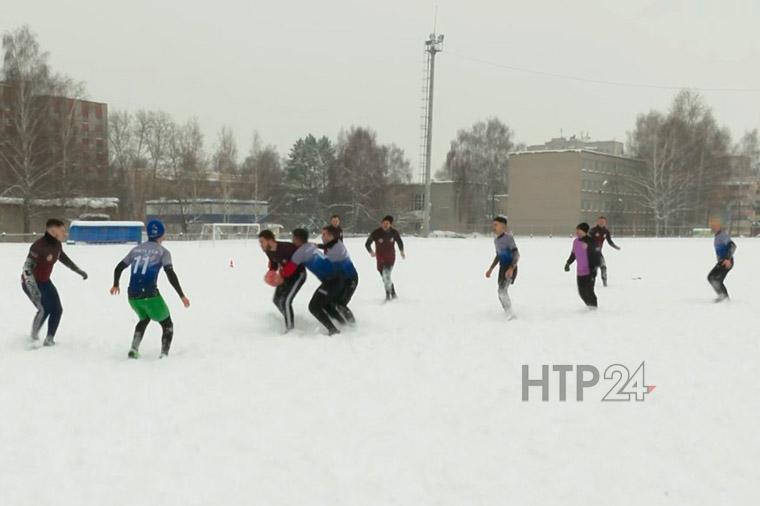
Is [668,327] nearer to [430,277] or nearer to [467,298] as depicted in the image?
[467,298]

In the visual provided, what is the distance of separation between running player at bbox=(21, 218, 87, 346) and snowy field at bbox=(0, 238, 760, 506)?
48 cm

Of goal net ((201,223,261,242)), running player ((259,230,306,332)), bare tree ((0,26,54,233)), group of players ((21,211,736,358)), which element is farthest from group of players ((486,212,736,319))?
bare tree ((0,26,54,233))

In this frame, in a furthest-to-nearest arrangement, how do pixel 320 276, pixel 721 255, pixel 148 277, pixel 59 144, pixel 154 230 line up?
pixel 59 144 < pixel 721 255 < pixel 320 276 < pixel 154 230 < pixel 148 277

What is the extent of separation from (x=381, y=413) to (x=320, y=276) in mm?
3880

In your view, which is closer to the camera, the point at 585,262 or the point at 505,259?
the point at 505,259

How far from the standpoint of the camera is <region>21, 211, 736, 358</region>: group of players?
25.3 ft

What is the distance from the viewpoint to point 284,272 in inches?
375

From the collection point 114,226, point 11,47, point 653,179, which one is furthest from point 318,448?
point 653,179

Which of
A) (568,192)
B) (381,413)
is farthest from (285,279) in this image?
(568,192)

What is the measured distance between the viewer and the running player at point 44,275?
8219mm

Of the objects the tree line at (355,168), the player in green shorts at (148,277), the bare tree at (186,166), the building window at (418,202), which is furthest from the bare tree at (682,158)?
the player in green shorts at (148,277)

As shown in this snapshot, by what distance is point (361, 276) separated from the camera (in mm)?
17500

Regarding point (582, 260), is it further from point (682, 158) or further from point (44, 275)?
point (682, 158)

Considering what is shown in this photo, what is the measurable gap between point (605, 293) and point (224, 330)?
29.1ft
